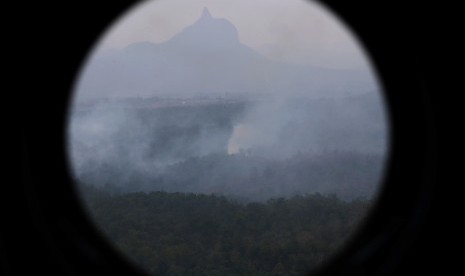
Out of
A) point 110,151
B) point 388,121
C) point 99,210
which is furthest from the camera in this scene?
point 110,151

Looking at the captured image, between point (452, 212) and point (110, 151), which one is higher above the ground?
point (110, 151)

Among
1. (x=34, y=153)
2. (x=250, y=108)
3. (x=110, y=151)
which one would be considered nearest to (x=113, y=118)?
(x=110, y=151)

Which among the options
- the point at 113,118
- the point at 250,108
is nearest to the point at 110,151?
the point at 113,118

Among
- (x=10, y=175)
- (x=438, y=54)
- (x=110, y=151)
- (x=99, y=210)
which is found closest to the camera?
(x=438, y=54)

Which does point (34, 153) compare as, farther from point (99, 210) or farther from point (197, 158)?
point (197, 158)

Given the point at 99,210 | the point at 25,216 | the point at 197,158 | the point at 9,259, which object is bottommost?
the point at 9,259

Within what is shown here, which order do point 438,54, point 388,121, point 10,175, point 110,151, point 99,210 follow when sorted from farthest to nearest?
point 110,151, point 99,210, point 388,121, point 10,175, point 438,54

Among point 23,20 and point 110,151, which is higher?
point 110,151

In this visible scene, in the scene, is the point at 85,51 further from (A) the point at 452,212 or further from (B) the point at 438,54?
(A) the point at 452,212

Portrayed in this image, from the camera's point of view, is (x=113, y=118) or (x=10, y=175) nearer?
(x=10, y=175)
